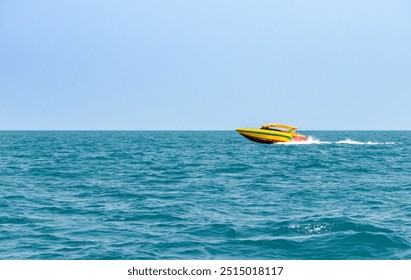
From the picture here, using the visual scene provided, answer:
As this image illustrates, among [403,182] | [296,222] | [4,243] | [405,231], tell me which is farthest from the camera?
[403,182]

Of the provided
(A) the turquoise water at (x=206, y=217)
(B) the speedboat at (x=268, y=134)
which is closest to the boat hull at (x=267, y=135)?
(B) the speedboat at (x=268, y=134)

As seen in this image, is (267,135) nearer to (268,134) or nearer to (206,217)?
(268,134)

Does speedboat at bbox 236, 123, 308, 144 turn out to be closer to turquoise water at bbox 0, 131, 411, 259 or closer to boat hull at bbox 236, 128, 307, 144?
boat hull at bbox 236, 128, 307, 144

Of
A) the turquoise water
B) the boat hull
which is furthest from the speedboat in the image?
the turquoise water

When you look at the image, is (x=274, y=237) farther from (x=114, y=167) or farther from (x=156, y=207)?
(x=114, y=167)

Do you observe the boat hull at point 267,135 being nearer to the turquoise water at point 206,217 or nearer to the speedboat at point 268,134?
the speedboat at point 268,134

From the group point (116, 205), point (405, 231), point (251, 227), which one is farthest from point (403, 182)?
point (116, 205)

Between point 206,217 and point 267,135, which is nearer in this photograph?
point 206,217

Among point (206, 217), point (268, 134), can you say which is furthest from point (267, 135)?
point (206, 217)

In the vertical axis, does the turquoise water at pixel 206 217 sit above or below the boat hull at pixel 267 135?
below

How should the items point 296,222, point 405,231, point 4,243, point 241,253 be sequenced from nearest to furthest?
point 241,253 < point 4,243 < point 405,231 < point 296,222

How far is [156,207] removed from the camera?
47.9ft
